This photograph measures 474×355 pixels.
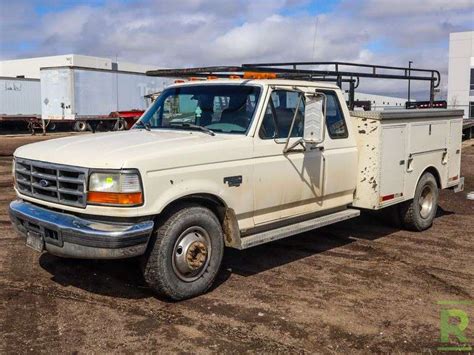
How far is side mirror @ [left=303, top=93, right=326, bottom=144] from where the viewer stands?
17.6 ft

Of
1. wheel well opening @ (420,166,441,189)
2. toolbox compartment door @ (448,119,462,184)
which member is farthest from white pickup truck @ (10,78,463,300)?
toolbox compartment door @ (448,119,462,184)

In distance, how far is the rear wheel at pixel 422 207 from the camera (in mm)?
7586

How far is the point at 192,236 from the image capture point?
16.1 feet

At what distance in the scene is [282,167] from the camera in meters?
5.57

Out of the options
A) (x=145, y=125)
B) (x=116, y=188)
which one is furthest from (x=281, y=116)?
(x=116, y=188)

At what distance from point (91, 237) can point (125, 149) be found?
2.61 ft

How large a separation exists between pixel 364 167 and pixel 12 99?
3310 centimetres

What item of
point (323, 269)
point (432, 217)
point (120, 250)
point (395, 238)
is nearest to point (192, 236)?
point (120, 250)

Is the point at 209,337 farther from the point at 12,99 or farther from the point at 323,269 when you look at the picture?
the point at 12,99

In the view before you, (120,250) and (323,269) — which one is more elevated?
(120,250)

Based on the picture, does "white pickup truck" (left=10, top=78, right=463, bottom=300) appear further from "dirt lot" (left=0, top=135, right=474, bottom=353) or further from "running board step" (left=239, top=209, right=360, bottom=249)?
"dirt lot" (left=0, top=135, right=474, bottom=353)

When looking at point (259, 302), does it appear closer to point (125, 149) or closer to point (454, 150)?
point (125, 149)

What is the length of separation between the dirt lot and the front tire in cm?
18

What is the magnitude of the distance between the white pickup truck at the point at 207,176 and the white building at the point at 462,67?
53.5 m
